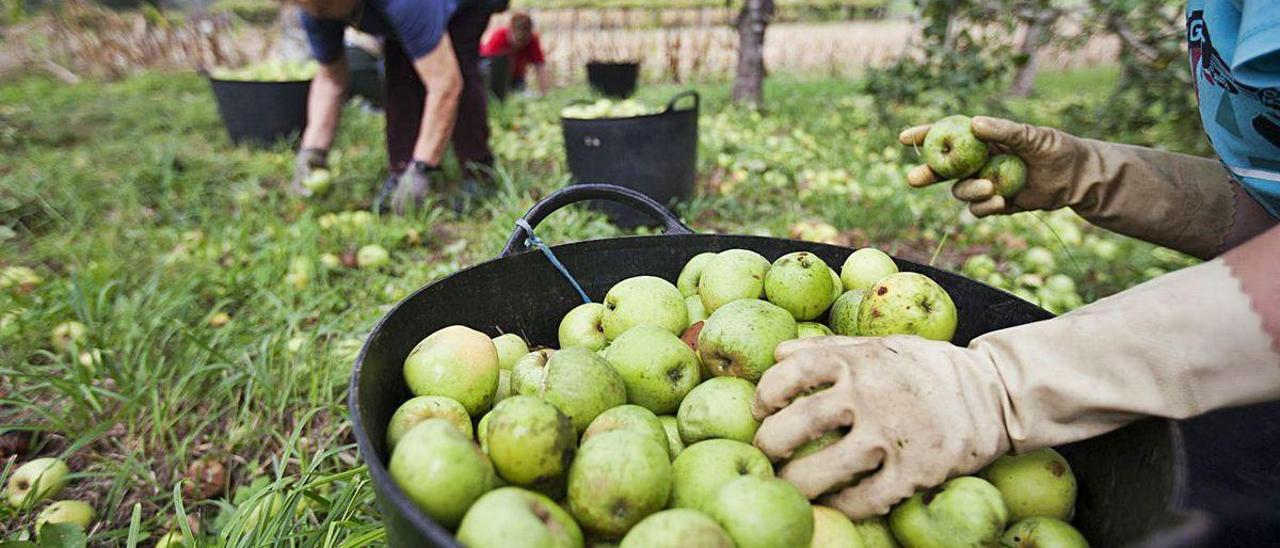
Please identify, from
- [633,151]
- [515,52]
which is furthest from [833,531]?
[515,52]

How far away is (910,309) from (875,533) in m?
0.51

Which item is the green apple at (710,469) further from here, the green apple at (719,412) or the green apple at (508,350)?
the green apple at (508,350)

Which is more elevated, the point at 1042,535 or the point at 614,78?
the point at 1042,535

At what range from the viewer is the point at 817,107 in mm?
8156

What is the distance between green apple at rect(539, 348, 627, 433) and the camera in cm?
132

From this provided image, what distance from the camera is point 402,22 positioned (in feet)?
12.6

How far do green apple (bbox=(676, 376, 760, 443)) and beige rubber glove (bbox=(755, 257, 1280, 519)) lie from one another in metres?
0.06

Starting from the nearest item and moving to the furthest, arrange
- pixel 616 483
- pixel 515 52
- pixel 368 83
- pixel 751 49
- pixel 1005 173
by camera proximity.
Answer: pixel 616 483 < pixel 1005 173 < pixel 751 49 < pixel 368 83 < pixel 515 52

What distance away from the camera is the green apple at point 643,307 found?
164cm

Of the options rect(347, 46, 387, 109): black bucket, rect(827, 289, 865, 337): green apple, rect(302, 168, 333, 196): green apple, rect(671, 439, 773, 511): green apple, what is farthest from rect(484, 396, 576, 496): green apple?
rect(347, 46, 387, 109): black bucket

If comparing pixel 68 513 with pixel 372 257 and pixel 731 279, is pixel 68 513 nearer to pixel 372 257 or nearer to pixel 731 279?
pixel 372 257

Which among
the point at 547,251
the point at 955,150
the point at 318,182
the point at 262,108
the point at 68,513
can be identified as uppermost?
the point at 955,150

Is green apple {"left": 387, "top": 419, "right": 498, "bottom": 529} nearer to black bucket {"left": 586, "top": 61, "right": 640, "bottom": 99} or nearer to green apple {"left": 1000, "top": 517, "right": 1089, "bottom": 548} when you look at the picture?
green apple {"left": 1000, "top": 517, "right": 1089, "bottom": 548}

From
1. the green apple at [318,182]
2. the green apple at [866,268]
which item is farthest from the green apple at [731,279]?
the green apple at [318,182]
